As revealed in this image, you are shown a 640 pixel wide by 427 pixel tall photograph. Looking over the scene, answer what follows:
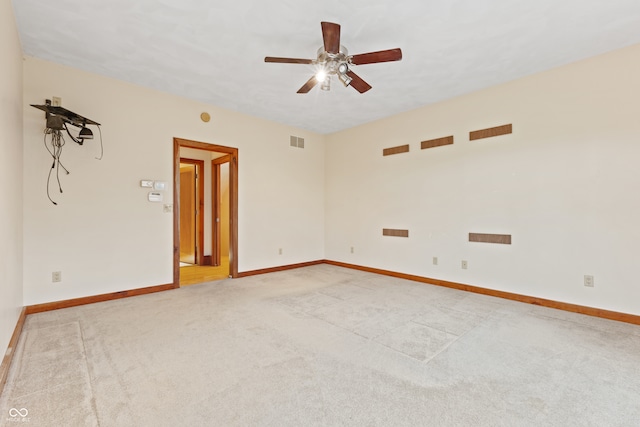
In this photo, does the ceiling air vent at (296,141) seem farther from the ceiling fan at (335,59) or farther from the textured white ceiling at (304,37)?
the ceiling fan at (335,59)

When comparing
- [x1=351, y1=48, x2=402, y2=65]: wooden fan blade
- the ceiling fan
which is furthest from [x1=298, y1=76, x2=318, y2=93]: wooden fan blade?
[x1=351, y1=48, x2=402, y2=65]: wooden fan blade

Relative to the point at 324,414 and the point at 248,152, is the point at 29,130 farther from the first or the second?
the point at 324,414

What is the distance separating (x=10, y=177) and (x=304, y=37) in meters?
2.81

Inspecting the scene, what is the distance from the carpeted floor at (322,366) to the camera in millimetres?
1605

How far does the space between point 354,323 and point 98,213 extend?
338 cm

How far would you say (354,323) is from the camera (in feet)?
9.57

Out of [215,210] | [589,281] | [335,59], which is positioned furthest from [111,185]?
[589,281]

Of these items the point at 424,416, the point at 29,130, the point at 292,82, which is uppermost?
the point at 292,82

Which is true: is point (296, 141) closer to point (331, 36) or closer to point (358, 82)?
point (358, 82)

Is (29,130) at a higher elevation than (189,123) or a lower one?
lower

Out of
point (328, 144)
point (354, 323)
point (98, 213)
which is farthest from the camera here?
point (328, 144)

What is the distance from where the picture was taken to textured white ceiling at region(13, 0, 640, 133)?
7.78 ft

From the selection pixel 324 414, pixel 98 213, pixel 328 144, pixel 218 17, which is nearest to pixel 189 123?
pixel 98 213

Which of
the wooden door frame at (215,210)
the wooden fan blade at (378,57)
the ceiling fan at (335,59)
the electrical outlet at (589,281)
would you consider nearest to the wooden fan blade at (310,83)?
the ceiling fan at (335,59)
